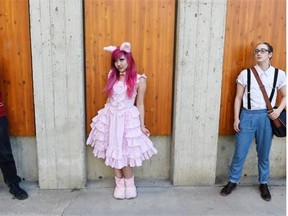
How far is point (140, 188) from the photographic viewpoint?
185 inches

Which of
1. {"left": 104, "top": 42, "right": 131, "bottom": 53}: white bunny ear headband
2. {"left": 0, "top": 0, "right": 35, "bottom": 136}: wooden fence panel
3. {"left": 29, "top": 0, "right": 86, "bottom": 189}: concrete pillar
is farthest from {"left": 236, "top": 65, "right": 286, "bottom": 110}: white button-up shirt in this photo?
{"left": 0, "top": 0, "right": 35, "bottom": 136}: wooden fence panel

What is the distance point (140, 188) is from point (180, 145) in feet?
2.59

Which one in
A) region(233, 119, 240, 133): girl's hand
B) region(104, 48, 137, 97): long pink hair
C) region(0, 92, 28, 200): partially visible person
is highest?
region(104, 48, 137, 97): long pink hair

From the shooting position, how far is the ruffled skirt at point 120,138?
423 centimetres

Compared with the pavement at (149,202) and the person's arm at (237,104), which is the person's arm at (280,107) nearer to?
the person's arm at (237,104)

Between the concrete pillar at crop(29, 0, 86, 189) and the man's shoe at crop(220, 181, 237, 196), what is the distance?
5.99ft

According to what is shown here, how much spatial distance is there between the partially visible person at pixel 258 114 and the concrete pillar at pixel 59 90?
6.46 ft

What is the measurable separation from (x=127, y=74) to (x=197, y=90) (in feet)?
3.12

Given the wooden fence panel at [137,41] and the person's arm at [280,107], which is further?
the wooden fence panel at [137,41]

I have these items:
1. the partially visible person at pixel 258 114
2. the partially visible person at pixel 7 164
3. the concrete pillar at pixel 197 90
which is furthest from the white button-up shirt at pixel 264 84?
the partially visible person at pixel 7 164

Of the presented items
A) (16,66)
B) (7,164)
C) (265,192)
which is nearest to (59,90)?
(16,66)

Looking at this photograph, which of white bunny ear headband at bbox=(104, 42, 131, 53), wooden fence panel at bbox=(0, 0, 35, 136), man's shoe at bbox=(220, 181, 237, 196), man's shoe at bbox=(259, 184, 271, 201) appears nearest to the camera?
white bunny ear headband at bbox=(104, 42, 131, 53)

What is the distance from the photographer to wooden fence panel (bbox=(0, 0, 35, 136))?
4297 millimetres

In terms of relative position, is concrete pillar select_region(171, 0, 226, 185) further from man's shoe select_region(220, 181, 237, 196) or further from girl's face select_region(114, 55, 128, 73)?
girl's face select_region(114, 55, 128, 73)
